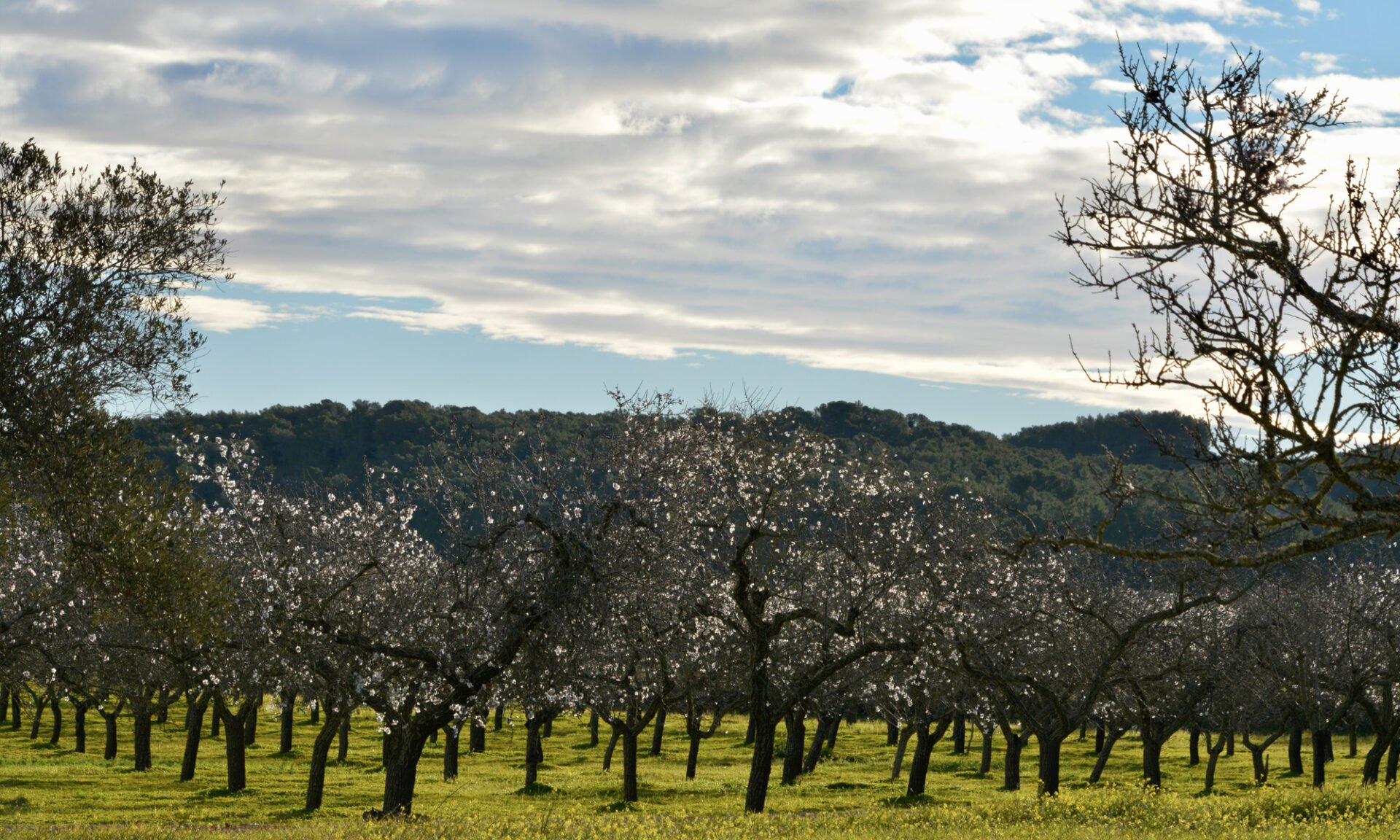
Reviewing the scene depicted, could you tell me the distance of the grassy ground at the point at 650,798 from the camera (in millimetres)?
18969

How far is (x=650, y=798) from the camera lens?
40375 mm

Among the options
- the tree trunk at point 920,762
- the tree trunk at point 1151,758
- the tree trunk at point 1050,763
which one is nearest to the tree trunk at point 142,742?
the tree trunk at point 920,762

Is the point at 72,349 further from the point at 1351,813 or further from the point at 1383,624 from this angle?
the point at 1383,624

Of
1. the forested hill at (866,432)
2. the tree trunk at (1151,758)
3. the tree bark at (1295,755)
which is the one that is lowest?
the tree bark at (1295,755)

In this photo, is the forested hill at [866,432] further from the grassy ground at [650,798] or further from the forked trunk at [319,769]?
the forked trunk at [319,769]

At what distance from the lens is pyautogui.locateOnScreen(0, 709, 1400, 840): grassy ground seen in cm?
1897

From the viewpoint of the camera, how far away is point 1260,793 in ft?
90.1

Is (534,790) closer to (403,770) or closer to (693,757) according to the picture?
(693,757)

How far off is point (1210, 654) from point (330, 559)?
3268 centimetres

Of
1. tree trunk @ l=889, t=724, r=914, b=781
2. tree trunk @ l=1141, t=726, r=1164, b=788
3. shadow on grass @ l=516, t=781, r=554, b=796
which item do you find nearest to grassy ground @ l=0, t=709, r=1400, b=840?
shadow on grass @ l=516, t=781, r=554, b=796

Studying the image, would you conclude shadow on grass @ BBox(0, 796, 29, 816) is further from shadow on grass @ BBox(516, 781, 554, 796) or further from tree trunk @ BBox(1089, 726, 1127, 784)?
tree trunk @ BBox(1089, 726, 1127, 784)

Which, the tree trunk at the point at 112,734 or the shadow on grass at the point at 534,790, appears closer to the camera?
the shadow on grass at the point at 534,790

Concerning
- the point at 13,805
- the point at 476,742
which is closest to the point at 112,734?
the point at 13,805

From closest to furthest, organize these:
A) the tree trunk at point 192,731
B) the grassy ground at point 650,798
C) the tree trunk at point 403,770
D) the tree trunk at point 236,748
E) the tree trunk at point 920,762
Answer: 1. the grassy ground at point 650,798
2. the tree trunk at point 403,770
3. the tree trunk at point 236,748
4. the tree trunk at point 920,762
5. the tree trunk at point 192,731
